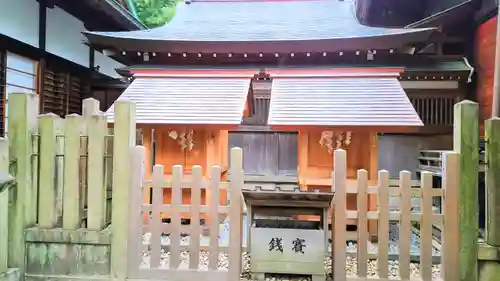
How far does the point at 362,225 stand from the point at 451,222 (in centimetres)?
78

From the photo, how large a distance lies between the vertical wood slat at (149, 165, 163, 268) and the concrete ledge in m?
0.41

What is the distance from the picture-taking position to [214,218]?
3248 millimetres

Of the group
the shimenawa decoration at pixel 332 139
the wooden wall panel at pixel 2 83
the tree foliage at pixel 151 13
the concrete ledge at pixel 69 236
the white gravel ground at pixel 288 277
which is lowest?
the white gravel ground at pixel 288 277

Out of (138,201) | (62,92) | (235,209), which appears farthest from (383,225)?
(62,92)

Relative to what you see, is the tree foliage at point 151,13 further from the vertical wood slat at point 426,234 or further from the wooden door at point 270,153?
the vertical wood slat at point 426,234

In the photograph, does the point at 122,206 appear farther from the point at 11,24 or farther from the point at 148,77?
the point at 11,24

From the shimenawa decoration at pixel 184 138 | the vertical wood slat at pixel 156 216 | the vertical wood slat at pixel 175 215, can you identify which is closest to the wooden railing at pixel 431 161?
the shimenawa decoration at pixel 184 138

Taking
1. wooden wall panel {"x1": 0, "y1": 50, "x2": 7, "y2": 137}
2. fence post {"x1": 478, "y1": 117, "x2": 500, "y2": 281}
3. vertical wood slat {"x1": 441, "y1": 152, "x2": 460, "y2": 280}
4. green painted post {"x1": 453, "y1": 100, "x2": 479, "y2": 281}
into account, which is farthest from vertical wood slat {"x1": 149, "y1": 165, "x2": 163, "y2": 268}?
wooden wall panel {"x1": 0, "y1": 50, "x2": 7, "y2": 137}

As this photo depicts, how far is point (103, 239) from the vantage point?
10.5 ft

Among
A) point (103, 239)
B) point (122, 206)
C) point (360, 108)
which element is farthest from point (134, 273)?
point (360, 108)

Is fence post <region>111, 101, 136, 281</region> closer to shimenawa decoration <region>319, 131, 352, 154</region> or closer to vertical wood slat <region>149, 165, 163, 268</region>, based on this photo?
vertical wood slat <region>149, 165, 163, 268</region>

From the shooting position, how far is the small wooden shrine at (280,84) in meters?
5.41

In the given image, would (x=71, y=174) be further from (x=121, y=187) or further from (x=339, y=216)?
(x=339, y=216)

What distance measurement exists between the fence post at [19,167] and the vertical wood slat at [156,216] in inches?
46.2
